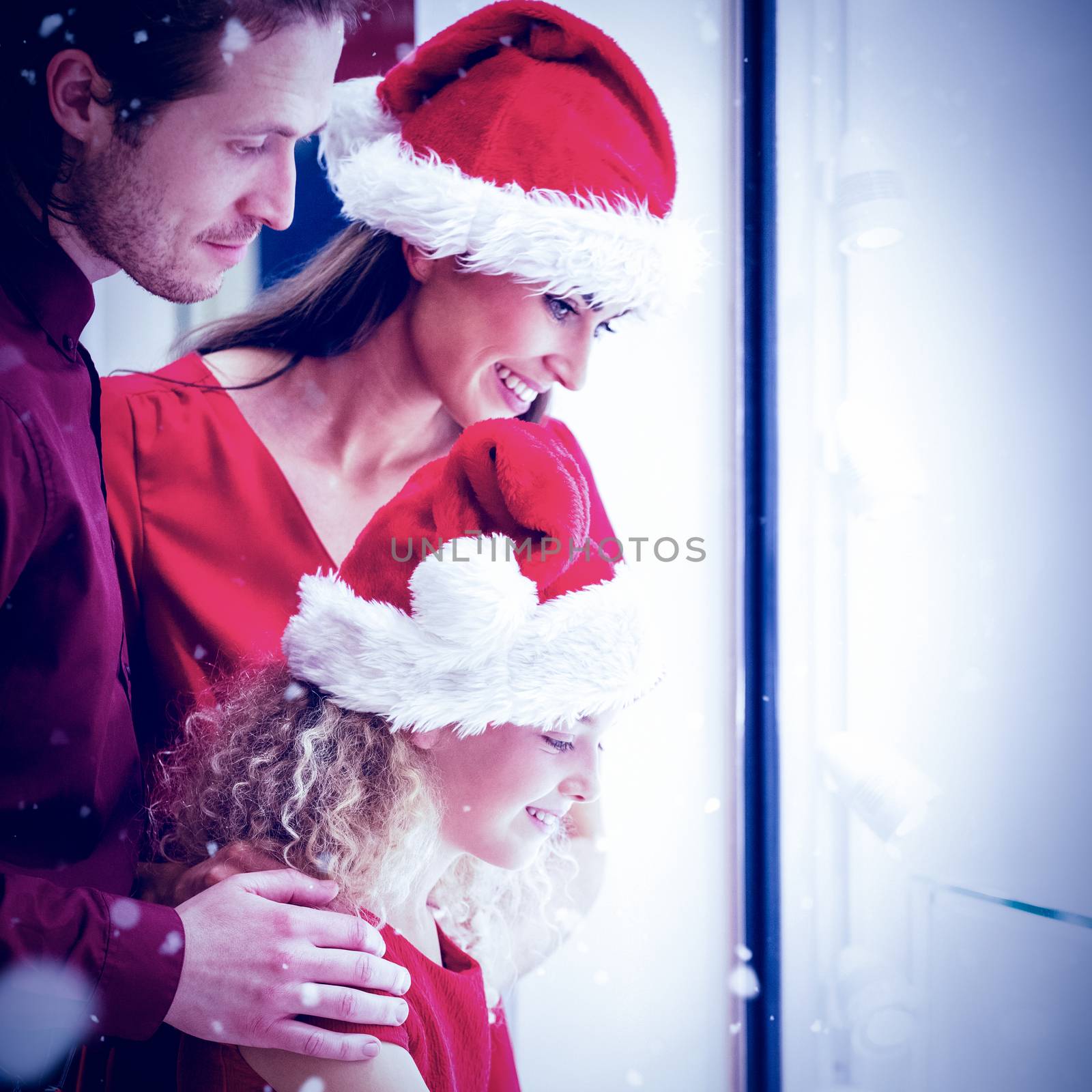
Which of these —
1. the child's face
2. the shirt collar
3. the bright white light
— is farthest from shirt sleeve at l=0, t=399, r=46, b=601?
the child's face

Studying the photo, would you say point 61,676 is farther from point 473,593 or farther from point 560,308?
point 560,308

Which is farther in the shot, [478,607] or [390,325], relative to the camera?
[390,325]

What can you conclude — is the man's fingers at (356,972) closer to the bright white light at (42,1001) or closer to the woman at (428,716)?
the woman at (428,716)

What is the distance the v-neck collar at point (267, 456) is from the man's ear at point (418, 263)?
0.90 ft

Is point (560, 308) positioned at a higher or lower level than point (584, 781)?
higher

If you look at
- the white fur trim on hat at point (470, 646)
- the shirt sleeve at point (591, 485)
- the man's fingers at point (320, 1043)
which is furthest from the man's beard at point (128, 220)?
the man's fingers at point (320, 1043)

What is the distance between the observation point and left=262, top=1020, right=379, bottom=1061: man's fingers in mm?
708

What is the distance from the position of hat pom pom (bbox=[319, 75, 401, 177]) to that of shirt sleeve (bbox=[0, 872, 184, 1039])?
821 mm

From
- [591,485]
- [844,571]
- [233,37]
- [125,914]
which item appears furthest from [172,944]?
[844,571]

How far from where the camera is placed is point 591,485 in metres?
1.14

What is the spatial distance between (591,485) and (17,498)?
0.69 metres

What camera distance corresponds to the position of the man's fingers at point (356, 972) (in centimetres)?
74

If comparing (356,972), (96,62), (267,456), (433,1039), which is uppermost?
(96,62)

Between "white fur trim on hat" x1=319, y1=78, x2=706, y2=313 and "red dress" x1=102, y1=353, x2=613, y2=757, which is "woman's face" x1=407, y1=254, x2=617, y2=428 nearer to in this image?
"white fur trim on hat" x1=319, y1=78, x2=706, y2=313
